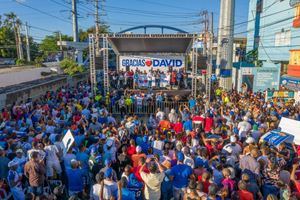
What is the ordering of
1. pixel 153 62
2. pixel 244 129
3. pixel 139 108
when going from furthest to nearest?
pixel 153 62
pixel 139 108
pixel 244 129

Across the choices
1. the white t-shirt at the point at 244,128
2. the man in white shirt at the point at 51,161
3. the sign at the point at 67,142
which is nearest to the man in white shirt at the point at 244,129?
the white t-shirt at the point at 244,128

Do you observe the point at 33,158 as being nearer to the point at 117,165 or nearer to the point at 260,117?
the point at 117,165

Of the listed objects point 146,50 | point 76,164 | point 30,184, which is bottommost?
point 30,184

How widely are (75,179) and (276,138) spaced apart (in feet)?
16.6

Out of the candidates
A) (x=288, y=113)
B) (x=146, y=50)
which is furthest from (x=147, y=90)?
(x=288, y=113)

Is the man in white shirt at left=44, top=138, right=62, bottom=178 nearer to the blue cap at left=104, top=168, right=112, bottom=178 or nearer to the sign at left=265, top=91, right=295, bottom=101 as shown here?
the blue cap at left=104, top=168, right=112, bottom=178

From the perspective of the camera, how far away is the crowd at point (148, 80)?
19641 mm

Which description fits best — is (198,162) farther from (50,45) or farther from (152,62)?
(50,45)

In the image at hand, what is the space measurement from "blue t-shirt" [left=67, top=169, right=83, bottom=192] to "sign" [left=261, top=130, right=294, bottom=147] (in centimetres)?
474

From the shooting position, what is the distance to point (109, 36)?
17.1m

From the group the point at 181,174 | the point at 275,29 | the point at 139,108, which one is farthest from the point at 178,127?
the point at 275,29

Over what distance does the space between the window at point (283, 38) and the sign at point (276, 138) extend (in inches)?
631

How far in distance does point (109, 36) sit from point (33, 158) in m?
12.6

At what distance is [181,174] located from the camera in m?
5.47
